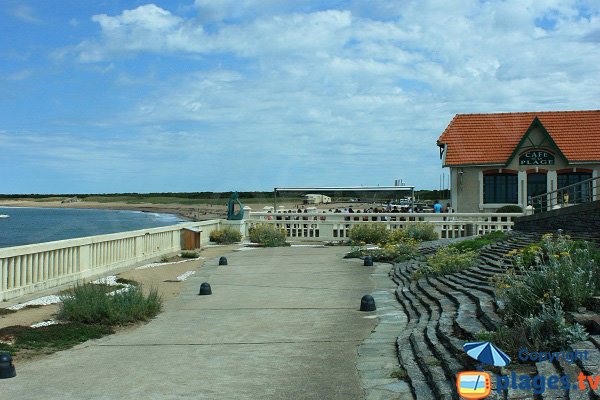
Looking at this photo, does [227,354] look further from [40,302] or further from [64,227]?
[64,227]

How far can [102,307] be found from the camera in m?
11.2

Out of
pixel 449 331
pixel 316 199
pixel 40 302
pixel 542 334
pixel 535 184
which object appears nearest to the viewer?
pixel 542 334

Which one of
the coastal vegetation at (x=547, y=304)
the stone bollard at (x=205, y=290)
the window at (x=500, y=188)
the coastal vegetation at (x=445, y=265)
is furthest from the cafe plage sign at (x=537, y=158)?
the coastal vegetation at (x=547, y=304)

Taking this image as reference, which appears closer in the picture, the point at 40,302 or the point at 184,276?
the point at 40,302

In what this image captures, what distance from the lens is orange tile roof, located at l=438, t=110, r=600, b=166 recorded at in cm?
3716

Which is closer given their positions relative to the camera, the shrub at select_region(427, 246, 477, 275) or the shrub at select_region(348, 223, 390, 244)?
the shrub at select_region(427, 246, 477, 275)

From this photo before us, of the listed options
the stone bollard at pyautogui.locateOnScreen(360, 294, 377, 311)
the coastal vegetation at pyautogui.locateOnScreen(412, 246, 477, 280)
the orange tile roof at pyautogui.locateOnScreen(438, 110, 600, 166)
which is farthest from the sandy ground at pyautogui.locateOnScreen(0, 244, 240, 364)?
the orange tile roof at pyautogui.locateOnScreen(438, 110, 600, 166)

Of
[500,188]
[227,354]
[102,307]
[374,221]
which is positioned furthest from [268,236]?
[227,354]

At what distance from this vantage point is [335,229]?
3112cm

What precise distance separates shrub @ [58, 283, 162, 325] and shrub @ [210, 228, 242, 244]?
17.3 metres

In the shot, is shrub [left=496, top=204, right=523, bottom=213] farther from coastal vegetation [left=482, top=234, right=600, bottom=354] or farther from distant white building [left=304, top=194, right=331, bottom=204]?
distant white building [left=304, top=194, right=331, bottom=204]

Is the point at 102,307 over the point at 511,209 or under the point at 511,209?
under

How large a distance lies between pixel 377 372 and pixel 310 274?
10.2 meters

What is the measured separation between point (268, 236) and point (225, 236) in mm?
1857
